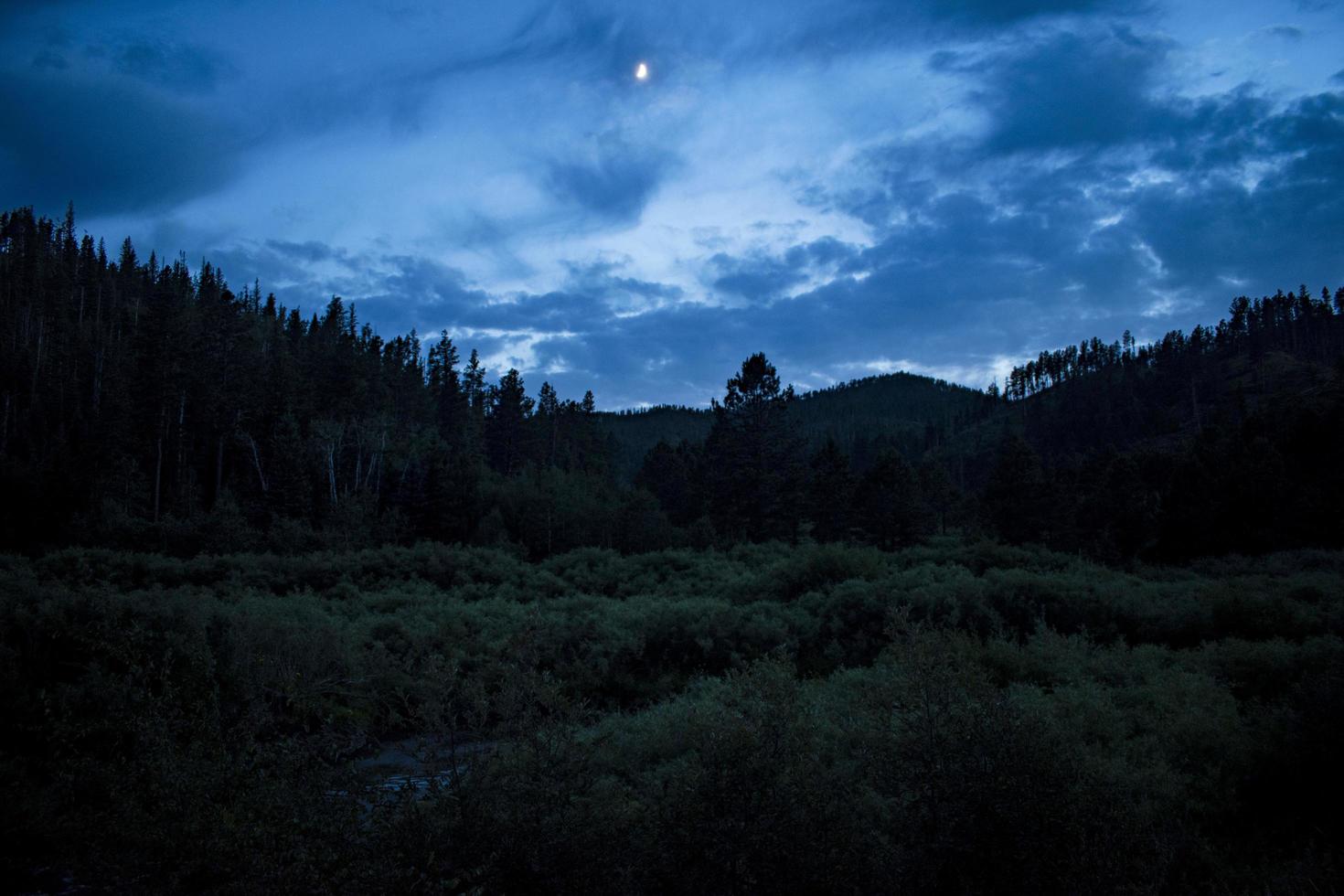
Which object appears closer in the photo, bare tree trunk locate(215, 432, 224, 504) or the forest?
the forest

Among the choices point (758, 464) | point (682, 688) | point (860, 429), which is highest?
point (860, 429)

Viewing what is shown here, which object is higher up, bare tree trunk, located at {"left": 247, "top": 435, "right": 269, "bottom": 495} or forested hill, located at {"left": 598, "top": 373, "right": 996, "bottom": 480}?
forested hill, located at {"left": 598, "top": 373, "right": 996, "bottom": 480}

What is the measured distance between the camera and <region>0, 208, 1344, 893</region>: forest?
5145 mm

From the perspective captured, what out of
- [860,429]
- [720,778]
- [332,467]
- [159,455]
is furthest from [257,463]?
[860,429]

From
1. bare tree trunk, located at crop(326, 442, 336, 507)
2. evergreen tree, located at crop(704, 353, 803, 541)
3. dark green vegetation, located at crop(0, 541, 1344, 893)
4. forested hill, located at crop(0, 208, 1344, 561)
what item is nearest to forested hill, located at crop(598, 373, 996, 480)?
forested hill, located at crop(0, 208, 1344, 561)

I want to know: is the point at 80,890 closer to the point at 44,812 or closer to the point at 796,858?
the point at 44,812

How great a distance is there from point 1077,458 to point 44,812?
83031 mm

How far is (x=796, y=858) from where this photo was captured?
5.11 m

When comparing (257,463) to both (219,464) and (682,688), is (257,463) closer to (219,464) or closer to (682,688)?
(219,464)

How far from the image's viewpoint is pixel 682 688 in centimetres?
1488

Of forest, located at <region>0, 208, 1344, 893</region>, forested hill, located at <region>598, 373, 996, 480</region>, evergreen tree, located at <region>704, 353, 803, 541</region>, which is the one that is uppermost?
forested hill, located at <region>598, 373, 996, 480</region>

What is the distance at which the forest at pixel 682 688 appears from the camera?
5145mm

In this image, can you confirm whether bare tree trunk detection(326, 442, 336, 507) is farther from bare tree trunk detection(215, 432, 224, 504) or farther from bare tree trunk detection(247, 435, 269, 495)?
bare tree trunk detection(215, 432, 224, 504)

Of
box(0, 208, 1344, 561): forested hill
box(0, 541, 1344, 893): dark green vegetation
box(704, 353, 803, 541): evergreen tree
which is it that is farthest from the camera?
box(704, 353, 803, 541): evergreen tree
